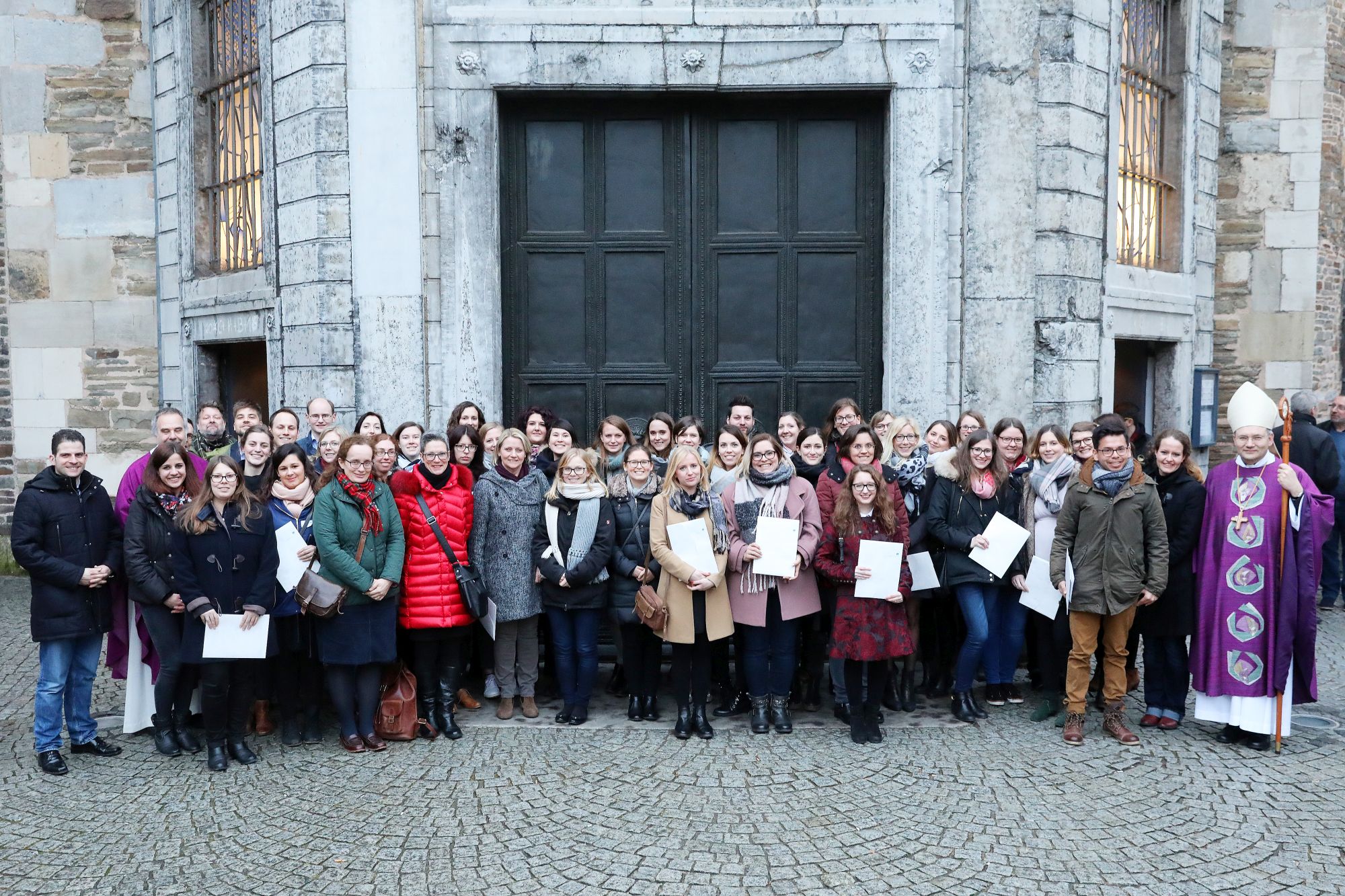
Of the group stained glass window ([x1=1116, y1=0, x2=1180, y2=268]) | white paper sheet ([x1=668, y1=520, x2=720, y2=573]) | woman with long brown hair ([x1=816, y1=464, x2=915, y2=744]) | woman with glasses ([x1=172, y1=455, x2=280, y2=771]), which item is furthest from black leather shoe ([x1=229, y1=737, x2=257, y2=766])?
stained glass window ([x1=1116, y1=0, x2=1180, y2=268])

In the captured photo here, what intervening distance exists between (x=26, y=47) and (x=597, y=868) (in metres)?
10.5

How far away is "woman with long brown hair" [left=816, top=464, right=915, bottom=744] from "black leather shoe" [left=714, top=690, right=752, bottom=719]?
2.40ft

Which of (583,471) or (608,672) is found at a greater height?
(583,471)

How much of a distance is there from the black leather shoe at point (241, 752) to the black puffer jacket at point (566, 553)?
5.74ft

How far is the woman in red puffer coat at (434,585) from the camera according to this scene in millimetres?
5820

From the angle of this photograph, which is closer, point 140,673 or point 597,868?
point 597,868

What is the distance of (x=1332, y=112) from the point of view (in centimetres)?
1139

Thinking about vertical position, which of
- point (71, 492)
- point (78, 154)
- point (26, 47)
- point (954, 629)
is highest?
point (26, 47)

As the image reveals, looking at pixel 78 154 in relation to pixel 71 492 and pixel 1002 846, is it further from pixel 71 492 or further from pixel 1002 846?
pixel 1002 846

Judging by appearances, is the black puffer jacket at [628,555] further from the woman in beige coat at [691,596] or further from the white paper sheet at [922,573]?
the white paper sheet at [922,573]

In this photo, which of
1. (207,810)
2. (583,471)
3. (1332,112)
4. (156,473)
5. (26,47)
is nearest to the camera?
(207,810)

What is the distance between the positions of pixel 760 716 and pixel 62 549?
382 cm

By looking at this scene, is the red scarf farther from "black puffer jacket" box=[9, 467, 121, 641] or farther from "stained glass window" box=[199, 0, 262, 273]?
"stained glass window" box=[199, 0, 262, 273]

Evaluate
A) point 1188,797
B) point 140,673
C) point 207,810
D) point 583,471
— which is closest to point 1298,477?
point 1188,797
